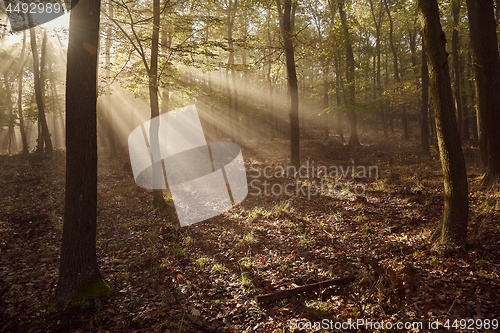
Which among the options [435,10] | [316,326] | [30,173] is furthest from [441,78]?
[30,173]

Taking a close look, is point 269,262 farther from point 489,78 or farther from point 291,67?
point 291,67

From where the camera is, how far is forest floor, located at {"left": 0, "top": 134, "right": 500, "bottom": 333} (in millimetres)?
4715

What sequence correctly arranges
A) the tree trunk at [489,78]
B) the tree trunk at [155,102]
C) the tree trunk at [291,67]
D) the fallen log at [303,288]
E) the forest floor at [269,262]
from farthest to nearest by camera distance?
1. the tree trunk at [291,67]
2. the tree trunk at [155,102]
3. the tree trunk at [489,78]
4. the fallen log at [303,288]
5. the forest floor at [269,262]

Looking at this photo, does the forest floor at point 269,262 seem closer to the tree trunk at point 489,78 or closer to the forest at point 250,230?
the forest at point 250,230

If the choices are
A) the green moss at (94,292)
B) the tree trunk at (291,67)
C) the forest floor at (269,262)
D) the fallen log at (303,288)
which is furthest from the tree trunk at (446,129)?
the tree trunk at (291,67)

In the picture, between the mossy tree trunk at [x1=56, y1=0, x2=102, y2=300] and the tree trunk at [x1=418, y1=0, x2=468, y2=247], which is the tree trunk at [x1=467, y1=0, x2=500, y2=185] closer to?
the tree trunk at [x1=418, y1=0, x2=468, y2=247]

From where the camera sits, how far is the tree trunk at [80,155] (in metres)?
5.07

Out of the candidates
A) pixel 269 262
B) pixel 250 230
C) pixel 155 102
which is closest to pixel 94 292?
pixel 269 262

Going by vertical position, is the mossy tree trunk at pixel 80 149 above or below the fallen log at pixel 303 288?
above

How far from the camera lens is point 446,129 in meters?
5.81

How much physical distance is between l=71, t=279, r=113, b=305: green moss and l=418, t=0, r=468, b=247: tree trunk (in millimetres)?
7003

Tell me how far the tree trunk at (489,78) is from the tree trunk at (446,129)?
12.5 feet

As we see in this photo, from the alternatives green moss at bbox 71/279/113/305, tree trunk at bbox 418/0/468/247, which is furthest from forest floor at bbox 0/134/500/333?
tree trunk at bbox 418/0/468/247

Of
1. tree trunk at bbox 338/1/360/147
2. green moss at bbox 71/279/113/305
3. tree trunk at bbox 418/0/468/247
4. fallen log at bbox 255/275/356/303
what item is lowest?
fallen log at bbox 255/275/356/303
